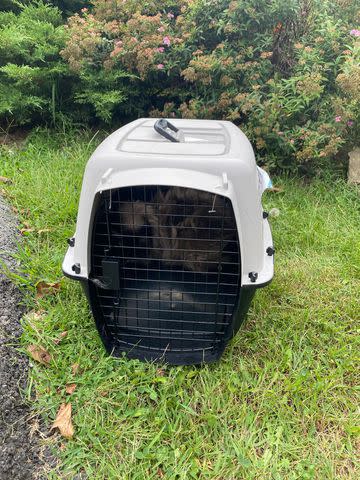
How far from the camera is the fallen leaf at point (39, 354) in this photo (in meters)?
1.40

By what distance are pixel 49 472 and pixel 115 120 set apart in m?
2.40

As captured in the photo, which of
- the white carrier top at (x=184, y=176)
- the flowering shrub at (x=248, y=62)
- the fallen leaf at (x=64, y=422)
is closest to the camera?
the white carrier top at (x=184, y=176)

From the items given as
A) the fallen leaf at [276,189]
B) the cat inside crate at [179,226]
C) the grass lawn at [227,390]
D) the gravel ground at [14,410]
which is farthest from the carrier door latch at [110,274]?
the fallen leaf at [276,189]

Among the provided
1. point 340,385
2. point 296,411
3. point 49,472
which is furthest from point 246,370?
point 49,472

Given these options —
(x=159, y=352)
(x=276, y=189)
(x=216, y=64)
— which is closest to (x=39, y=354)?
(x=159, y=352)

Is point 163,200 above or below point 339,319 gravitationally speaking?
above

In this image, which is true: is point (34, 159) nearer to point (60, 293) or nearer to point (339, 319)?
point (60, 293)

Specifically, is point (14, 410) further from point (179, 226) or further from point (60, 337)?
point (179, 226)

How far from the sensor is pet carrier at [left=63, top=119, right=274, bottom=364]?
1.14 metres

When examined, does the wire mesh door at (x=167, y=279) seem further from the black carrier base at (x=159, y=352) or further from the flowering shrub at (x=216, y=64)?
the flowering shrub at (x=216, y=64)

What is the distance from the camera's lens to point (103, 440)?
1208 mm

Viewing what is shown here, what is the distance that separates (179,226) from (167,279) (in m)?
0.21

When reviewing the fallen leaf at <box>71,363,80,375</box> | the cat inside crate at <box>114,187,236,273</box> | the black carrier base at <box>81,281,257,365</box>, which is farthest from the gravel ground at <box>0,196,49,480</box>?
the cat inside crate at <box>114,187,236,273</box>

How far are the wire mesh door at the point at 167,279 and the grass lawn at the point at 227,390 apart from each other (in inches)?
3.6
